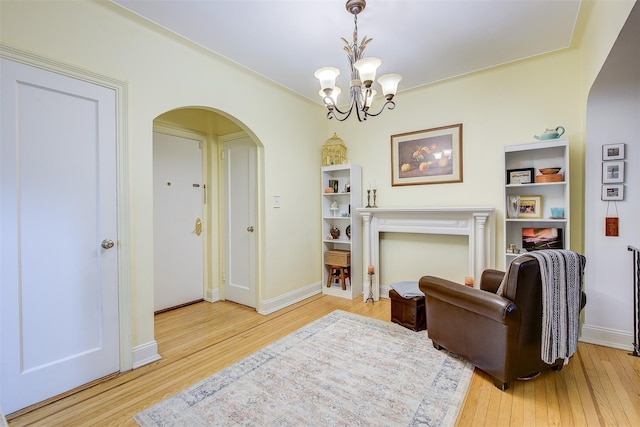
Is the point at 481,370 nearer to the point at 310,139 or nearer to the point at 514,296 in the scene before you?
the point at 514,296

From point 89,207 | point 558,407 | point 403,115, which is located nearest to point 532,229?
point 558,407

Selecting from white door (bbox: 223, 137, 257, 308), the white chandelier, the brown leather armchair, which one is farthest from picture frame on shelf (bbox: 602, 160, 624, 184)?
white door (bbox: 223, 137, 257, 308)

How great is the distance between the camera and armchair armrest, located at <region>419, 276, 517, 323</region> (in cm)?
180

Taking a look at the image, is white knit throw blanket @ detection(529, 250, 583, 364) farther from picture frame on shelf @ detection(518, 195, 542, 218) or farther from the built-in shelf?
the built-in shelf

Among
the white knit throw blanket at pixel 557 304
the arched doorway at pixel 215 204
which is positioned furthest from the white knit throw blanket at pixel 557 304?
the arched doorway at pixel 215 204

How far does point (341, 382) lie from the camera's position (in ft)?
6.54

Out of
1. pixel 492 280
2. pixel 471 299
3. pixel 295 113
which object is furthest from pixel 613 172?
pixel 295 113

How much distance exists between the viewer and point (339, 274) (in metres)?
4.11

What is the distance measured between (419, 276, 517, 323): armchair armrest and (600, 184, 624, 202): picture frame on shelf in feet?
5.06

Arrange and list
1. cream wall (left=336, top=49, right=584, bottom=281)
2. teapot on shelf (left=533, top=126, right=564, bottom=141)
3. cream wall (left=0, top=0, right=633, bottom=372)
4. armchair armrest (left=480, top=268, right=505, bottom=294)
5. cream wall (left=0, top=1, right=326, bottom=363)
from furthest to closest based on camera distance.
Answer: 1. cream wall (left=336, top=49, right=584, bottom=281)
2. teapot on shelf (left=533, top=126, right=564, bottom=141)
3. armchair armrest (left=480, top=268, right=505, bottom=294)
4. cream wall (left=0, top=0, right=633, bottom=372)
5. cream wall (left=0, top=1, right=326, bottom=363)

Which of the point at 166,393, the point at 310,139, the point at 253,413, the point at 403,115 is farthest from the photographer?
the point at 310,139

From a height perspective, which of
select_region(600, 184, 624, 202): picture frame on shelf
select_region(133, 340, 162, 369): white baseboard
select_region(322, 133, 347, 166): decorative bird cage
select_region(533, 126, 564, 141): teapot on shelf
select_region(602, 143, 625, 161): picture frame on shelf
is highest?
select_region(322, 133, 347, 166): decorative bird cage

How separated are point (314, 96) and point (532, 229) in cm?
297

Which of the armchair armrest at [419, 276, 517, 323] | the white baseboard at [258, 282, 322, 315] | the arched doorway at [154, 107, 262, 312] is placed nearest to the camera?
the armchair armrest at [419, 276, 517, 323]
